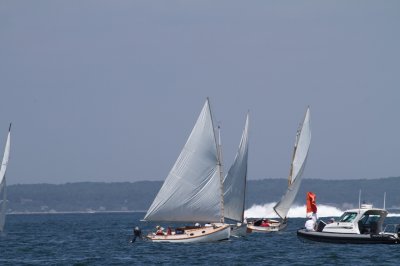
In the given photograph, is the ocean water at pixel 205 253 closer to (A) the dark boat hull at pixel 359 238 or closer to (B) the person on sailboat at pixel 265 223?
(A) the dark boat hull at pixel 359 238

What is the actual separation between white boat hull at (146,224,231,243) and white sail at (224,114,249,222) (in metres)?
6.44

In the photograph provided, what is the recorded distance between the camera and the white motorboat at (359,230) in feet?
222

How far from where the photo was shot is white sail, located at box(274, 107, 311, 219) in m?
97.2

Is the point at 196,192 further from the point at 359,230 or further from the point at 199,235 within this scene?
the point at 359,230

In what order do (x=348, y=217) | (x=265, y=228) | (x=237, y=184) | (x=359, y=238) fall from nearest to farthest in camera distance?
(x=359, y=238), (x=348, y=217), (x=237, y=184), (x=265, y=228)

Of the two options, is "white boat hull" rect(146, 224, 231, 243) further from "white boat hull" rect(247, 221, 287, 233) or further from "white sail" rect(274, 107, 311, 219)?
"white sail" rect(274, 107, 311, 219)

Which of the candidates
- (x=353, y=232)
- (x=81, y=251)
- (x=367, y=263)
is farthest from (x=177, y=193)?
(x=367, y=263)

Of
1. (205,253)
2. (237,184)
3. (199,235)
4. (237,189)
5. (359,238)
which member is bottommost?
(205,253)

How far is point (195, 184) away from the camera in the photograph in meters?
75.3

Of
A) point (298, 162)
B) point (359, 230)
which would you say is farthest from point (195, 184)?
point (298, 162)

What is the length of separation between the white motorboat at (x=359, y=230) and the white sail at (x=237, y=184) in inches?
518

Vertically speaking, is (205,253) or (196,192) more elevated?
(196,192)

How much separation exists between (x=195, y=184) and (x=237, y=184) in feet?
30.2

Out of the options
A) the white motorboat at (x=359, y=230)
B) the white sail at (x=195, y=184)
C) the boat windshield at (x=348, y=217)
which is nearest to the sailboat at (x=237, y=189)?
the white sail at (x=195, y=184)
